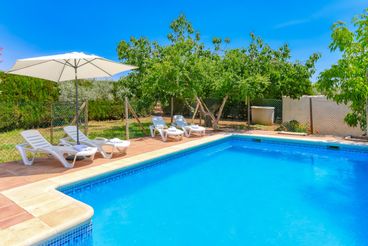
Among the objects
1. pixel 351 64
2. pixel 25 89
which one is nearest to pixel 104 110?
pixel 25 89

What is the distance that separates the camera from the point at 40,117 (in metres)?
15.2

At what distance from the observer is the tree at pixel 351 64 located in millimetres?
11366

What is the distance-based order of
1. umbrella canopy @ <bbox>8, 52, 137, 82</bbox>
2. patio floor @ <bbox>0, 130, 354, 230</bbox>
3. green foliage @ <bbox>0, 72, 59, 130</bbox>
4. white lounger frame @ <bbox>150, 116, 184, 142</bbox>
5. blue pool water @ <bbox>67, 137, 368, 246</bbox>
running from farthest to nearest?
1. green foliage @ <bbox>0, 72, 59, 130</bbox>
2. white lounger frame @ <bbox>150, 116, 184, 142</bbox>
3. umbrella canopy @ <bbox>8, 52, 137, 82</bbox>
4. blue pool water @ <bbox>67, 137, 368, 246</bbox>
5. patio floor @ <bbox>0, 130, 354, 230</bbox>

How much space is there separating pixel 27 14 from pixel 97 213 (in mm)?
16809

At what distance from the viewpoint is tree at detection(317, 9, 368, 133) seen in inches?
447

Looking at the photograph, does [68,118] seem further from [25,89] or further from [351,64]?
[351,64]

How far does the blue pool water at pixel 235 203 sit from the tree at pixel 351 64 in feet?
9.69

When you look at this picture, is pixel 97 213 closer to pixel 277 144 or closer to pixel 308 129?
pixel 277 144

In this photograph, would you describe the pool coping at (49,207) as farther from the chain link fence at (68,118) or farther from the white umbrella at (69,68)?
the chain link fence at (68,118)

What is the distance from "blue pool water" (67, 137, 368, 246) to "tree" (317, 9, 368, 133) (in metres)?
2.95

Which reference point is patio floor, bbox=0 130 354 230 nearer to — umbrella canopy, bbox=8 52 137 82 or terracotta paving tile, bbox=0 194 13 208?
terracotta paving tile, bbox=0 194 13 208

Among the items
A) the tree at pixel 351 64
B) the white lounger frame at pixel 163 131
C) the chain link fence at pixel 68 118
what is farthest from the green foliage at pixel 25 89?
the tree at pixel 351 64

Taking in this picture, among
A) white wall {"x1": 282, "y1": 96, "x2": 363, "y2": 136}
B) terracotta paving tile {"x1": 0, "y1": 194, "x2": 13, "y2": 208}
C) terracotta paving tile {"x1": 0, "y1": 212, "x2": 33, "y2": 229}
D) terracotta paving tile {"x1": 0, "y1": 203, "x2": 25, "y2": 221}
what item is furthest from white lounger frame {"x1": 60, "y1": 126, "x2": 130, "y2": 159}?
white wall {"x1": 282, "y1": 96, "x2": 363, "y2": 136}

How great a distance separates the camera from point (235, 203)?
20.6 feet
